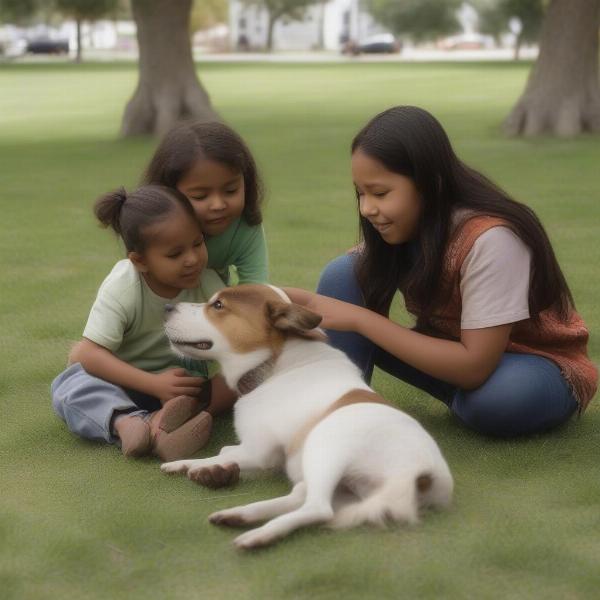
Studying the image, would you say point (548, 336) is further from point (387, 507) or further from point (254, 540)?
point (254, 540)

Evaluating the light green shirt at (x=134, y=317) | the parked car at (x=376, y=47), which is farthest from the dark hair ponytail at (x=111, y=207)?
the parked car at (x=376, y=47)

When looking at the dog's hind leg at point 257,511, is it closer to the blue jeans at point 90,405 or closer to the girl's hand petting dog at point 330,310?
the girl's hand petting dog at point 330,310

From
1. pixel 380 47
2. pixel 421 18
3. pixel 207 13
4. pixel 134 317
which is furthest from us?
pixel 421 18

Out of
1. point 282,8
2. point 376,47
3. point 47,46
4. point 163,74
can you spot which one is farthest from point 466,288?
point 282,8

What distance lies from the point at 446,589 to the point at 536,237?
4.54 feet

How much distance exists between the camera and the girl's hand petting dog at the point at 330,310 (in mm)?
3572

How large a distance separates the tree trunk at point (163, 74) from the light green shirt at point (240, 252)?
1122 cm

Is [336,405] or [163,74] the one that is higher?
[163,74]

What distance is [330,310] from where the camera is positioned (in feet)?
11.8

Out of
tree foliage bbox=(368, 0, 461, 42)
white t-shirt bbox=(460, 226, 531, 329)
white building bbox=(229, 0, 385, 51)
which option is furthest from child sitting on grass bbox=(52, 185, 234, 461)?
white building bbox=(229, 0, 385, 51)

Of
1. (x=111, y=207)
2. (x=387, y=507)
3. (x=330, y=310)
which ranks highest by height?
(x=111, y=207)

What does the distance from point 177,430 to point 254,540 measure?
0.90 m

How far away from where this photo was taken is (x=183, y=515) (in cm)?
312

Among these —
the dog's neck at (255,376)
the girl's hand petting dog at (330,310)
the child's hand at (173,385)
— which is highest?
the girl's hand petting dog at (330,310)
